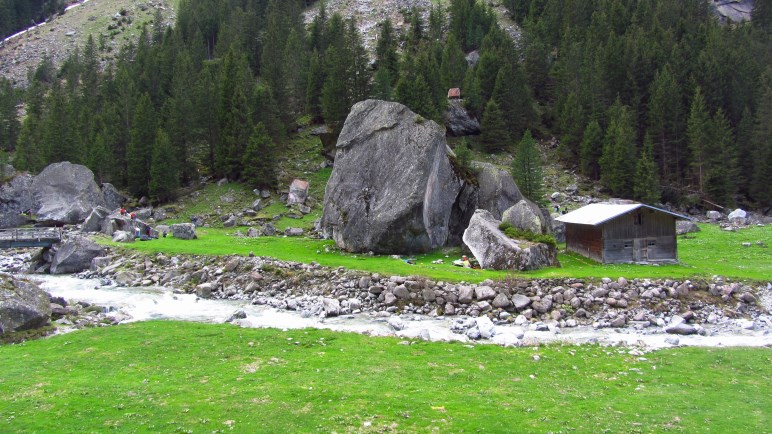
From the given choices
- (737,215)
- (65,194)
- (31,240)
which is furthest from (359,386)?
(737,215)

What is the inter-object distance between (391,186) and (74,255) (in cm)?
2715

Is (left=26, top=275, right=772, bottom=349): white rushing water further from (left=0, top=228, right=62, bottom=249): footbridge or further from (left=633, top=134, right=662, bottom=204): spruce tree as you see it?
(left=633, top=134, right=662, bottom=204): spruce tree

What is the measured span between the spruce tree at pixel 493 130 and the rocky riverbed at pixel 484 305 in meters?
50.1

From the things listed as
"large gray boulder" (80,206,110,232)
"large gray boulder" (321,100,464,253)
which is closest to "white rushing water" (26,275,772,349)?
"large gray boulder" (321,100,464,253)

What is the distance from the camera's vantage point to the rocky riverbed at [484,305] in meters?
23.1

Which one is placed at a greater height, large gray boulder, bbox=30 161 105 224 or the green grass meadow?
large gray boulder, bbox=30 161 105 224

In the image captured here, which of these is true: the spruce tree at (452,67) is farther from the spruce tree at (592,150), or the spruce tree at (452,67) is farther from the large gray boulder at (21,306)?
the large gray boulder at (21,306)

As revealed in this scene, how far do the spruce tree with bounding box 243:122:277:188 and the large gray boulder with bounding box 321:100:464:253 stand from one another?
2393 centimetres

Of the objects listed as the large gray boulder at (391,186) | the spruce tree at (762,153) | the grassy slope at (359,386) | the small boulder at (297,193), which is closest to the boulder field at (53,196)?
the small boulder at (297,193)

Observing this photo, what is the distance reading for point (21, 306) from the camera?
21.1 m

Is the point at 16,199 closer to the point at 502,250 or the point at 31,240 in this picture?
the point at 31,240

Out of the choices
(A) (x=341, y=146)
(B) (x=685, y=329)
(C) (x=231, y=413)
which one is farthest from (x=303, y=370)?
(A) (x=341, y=146)

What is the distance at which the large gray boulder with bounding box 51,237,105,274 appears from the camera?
39.5 m

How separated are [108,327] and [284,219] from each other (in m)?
36.2
